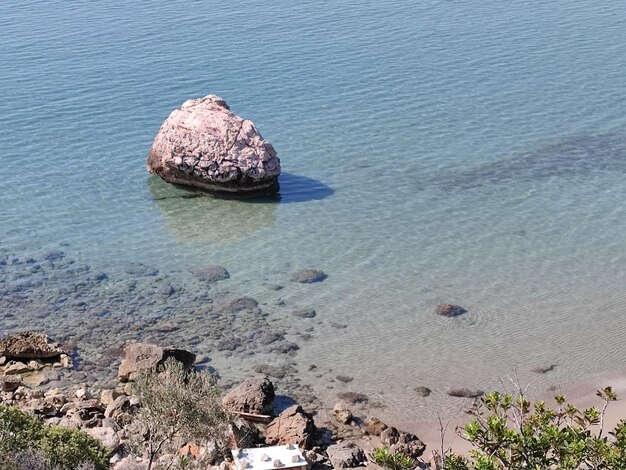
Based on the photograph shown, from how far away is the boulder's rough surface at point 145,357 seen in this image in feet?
62.5

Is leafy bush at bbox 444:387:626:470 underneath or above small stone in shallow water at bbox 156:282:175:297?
above

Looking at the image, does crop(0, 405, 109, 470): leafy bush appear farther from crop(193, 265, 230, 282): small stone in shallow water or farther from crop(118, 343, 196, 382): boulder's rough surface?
crop(193, 265, 230, 282): small stone in shallow water

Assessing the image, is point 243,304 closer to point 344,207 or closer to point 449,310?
point 449,310

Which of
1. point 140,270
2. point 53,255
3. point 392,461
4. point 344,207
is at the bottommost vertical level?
point 140,270

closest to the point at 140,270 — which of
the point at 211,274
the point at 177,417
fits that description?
the point at 211,274

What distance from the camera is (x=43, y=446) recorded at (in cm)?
1402

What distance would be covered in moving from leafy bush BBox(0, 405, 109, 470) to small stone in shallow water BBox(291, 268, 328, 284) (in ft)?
30.9

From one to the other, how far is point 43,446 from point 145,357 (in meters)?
5.32

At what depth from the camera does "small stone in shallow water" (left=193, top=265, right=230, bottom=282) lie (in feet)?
79.2

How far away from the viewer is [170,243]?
2616 cm

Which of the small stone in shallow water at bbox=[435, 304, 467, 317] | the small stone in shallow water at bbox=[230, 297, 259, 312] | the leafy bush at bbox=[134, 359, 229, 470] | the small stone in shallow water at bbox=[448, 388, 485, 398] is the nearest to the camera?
the leafy bush at bbox=[134, 359, 229, 470]

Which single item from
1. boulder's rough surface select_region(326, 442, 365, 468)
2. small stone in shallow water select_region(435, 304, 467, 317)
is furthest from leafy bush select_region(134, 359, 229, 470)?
small stone in shallow water select_region(435, 304, 467, 317)

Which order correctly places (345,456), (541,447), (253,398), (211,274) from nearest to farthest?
(541,447), (345,456), (253,398), (211,274)

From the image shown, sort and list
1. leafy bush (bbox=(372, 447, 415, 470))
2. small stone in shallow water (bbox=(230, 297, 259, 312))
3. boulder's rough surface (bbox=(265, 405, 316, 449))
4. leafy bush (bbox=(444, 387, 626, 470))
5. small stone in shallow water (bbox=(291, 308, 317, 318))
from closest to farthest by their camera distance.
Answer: leafy bush (bbox=(444, 387, 626, 470)), leafy bush (bbox=(372, 447, 415, 470)), boulder's rough surface (bbox=(265, 405, 316, 449)), small stone in shallow water (bbox=(291, 308, 317, 318)), small stone in shallow water (bbox=(230, 297, 259, 312))
